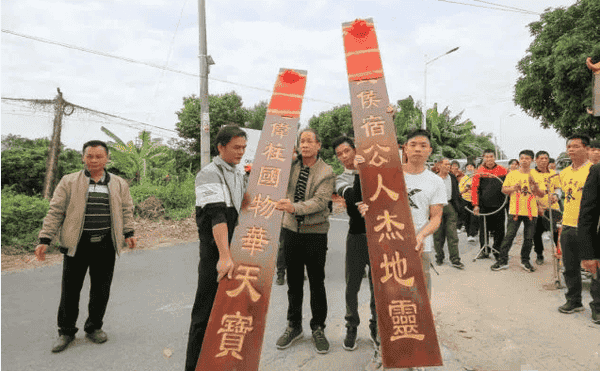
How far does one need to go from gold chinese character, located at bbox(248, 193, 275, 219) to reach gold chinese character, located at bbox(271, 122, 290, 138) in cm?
61

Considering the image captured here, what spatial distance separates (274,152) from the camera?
284 centimetres

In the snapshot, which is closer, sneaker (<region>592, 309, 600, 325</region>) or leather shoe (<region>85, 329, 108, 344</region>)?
leather shoe (<region>85, 329, 108, 344</region>)

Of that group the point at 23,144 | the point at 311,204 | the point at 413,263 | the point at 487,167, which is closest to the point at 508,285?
the point at 487,167

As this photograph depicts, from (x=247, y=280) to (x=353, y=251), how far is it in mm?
941

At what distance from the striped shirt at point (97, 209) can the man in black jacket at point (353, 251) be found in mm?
2036

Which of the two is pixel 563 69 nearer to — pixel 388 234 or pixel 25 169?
pixel 388 234

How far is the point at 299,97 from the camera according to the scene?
310cm

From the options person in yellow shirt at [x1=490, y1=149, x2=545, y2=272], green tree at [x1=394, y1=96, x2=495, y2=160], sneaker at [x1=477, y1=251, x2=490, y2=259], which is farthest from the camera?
green tree at [x1=394, y1=96, x2=495, y2=160]

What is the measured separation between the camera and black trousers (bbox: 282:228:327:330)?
2.86 metres

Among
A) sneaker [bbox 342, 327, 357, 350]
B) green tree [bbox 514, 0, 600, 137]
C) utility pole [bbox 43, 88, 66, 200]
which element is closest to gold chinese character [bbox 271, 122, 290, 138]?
sneaker [bbox 342, 327, 357, 350]

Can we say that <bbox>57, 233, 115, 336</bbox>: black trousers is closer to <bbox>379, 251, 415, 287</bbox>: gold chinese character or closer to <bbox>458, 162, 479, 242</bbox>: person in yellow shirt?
<bbox>379, 251, 415, 287</bbox>: gold chinese character

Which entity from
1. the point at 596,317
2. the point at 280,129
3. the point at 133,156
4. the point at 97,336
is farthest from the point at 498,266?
the point at 133,156

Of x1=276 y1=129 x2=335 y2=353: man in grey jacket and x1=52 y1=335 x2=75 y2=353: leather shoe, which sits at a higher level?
x1=276 y1=129 x2=335 y2=353: man in grey jacket

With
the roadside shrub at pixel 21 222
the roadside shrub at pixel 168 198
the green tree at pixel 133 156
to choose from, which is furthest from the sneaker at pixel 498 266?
the green tree at pixel 133 156
